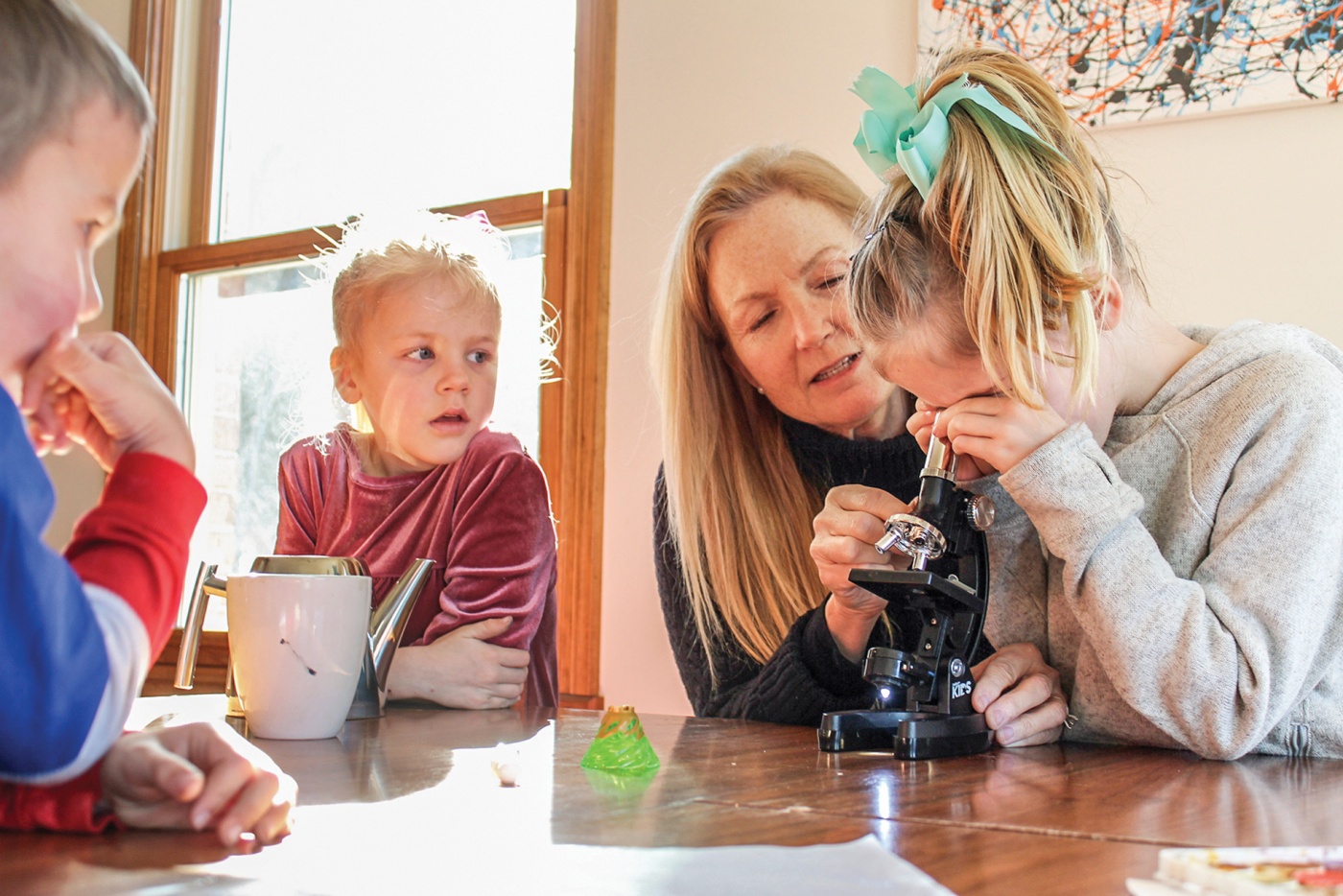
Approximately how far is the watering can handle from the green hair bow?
2.45 feet

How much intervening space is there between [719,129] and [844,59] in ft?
1.04

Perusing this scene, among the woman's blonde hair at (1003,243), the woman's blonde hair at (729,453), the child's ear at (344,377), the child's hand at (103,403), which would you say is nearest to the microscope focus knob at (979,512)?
the woman's blonde hair at (1003,243)

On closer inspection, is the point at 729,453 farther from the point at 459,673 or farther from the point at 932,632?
the point at 932,632

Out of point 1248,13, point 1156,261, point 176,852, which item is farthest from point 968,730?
point 1248,13

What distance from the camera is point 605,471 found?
270cm

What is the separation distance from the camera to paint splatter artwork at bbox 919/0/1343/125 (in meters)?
1.96

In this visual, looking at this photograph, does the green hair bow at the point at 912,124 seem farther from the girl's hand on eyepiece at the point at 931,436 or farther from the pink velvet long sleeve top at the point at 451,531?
the pink velvet long sleeve top at the point at 451,531

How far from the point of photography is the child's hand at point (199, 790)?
0.61 m

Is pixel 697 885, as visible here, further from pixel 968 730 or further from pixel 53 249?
pixel 968 730

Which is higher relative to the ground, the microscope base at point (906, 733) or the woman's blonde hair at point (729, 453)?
the woman's blonde hair at point (729, 453)

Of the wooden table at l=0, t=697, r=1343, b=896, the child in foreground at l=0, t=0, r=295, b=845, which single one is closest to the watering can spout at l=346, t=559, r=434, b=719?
A: the wooden table at l=0, t=697, r=1343, b=896

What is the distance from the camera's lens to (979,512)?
107 cm

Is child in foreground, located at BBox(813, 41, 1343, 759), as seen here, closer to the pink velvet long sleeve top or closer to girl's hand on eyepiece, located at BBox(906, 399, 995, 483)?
girl's hand on eyepiece, located at BBox(906, 399, 995, 483)

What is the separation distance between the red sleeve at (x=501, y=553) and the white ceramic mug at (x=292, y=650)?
48 centimetres
